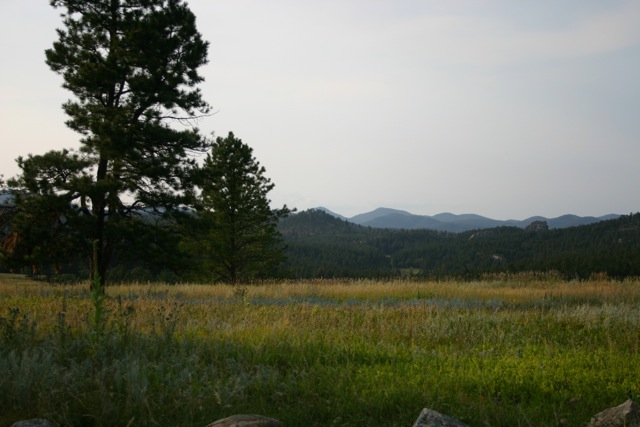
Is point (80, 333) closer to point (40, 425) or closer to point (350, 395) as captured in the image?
point (40, 425)

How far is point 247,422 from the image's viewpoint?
3854mm

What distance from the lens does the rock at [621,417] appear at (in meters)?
3.89

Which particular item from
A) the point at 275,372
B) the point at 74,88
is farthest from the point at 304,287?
the point at 275,372

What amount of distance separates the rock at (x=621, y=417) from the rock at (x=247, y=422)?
9.04 ft

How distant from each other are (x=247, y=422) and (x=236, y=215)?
95.2 feet

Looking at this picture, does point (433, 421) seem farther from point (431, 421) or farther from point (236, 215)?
point (236, 215)

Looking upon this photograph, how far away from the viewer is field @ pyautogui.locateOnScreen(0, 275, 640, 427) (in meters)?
4.45

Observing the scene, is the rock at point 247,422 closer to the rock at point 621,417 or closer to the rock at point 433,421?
the rock at point 433,421

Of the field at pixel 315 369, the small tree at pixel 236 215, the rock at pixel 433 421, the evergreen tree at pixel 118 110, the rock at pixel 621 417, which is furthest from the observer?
the small tree at pixel 236 215

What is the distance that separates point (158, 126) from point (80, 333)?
12.1 metres

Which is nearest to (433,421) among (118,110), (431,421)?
(431,421)

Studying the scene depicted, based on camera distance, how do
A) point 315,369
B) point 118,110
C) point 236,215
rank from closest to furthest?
point 315,369 → point 118,110 → point 236,215

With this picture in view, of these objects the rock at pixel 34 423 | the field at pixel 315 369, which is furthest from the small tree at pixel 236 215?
the rock at pixel 34 423

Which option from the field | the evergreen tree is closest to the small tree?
the evergreen tree
